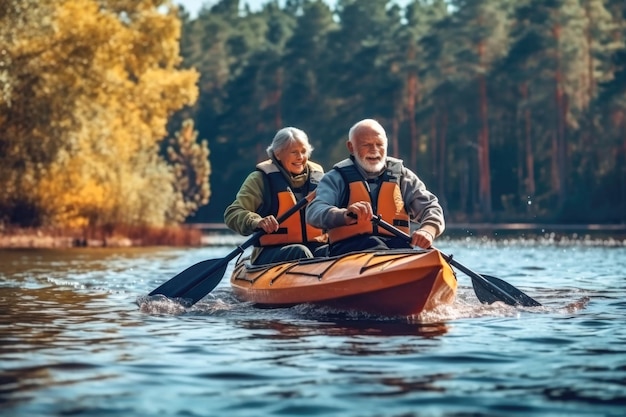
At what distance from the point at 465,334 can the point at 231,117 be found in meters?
58.6

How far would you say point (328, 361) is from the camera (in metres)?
6.56

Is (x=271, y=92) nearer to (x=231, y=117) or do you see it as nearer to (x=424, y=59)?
(x=231, y=117)

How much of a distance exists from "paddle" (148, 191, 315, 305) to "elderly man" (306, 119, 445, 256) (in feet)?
2.85

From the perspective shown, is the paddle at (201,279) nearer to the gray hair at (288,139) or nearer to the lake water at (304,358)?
the lake water at (304,358)

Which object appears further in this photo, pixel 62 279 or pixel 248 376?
pixel 62 279

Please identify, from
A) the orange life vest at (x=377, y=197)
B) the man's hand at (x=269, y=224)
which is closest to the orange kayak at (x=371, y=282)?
the orange life vest at (x=377, y=197)

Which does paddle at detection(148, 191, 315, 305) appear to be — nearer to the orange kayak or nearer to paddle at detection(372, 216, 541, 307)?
the orange kayak

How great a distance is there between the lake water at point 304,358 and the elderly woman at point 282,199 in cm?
66

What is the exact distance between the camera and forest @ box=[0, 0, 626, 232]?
24188mm

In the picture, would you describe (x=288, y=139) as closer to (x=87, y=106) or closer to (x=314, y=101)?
(x=87, y=106)

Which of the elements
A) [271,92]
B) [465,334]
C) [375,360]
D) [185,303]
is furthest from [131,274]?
[271,92]

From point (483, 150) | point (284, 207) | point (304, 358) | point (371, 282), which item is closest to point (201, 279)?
point (284, 207)

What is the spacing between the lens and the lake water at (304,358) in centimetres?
525

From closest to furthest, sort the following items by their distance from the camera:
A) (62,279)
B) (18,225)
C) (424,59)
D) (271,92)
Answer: (62,279) → (18,225) → (424,59) → (271,92)
